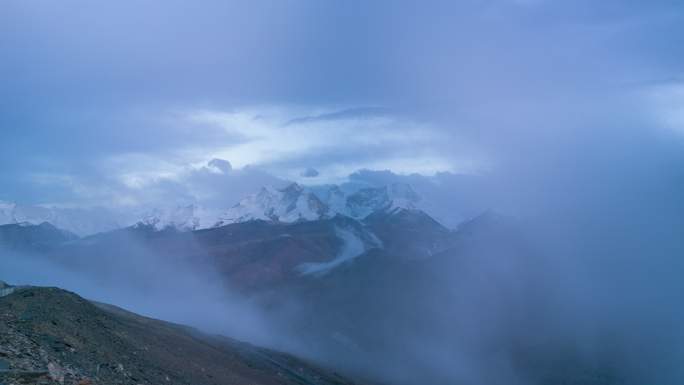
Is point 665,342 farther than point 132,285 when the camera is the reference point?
No

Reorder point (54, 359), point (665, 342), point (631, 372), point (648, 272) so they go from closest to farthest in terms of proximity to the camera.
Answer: point (54, 359) < point (631, 372) < point (665, 342) < point (648, 272)

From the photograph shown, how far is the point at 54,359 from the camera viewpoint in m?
24.0

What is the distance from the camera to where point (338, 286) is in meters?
194

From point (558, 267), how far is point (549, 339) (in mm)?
59506

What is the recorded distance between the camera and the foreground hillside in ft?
72.2

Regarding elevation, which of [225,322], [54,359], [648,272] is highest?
[648,272]

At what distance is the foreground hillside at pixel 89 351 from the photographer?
22.0 meters

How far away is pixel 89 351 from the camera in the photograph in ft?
98.0

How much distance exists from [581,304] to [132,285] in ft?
385

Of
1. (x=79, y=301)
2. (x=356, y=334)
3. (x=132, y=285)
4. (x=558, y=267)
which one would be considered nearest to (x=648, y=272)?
(x=558, y=267)

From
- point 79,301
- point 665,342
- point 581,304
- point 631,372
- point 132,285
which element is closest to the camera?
point 79,301

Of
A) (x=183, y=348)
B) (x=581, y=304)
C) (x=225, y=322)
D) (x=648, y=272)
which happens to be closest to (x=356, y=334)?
(x=225, y=322)

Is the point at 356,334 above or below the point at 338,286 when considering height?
below

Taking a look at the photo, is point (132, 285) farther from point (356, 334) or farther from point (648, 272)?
point (648, 272)
